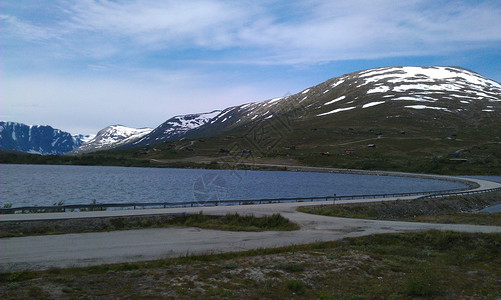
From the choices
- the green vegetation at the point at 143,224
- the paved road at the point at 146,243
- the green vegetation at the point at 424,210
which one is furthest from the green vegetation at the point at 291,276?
the green vegetation at the point at 424,210

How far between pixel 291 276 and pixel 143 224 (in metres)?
12.6

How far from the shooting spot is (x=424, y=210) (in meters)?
41.5

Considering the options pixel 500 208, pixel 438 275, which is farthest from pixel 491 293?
pixel 500 208

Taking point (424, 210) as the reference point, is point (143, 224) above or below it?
above

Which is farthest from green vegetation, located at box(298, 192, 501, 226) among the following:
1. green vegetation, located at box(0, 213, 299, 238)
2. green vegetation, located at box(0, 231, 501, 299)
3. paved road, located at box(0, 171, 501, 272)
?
green vegetation, located at box(0, 231, 501, 299)

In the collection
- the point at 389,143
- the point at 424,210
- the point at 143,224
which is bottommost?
the point at 424,210

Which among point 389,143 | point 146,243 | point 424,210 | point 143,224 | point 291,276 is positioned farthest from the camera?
point 389,143

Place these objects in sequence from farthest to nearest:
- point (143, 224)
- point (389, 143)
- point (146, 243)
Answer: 1. point (389, 143)
2. point (143, 224)
3. point (146, 243)

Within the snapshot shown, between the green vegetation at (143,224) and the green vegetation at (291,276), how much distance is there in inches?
259

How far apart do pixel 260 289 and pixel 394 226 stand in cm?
1631

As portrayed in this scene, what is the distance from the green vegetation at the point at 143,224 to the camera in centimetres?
1973

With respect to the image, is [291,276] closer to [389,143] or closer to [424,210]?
[424,210]

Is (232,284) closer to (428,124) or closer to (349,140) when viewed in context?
(349,140)

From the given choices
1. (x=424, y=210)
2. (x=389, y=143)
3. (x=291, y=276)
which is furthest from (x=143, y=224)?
(x=389, y=143)
